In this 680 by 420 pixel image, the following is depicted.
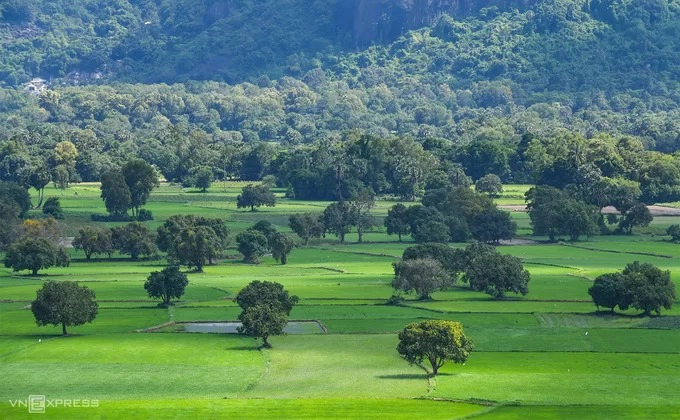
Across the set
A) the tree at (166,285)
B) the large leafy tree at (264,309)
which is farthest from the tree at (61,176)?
the large leafy tree at (264,309)

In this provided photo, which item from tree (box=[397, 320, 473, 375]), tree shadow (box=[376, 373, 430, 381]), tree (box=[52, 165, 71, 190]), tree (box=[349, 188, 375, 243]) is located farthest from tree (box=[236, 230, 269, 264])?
tree (box=[52, 165, 71, 190])

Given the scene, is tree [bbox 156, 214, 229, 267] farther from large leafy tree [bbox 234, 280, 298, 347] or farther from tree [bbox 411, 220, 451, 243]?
large leafy tree [bbox 234, 280, 298, 347]

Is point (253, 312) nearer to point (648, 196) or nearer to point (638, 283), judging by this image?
point (638, 283)

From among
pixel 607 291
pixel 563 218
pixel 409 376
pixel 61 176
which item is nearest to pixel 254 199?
pixel 61 176

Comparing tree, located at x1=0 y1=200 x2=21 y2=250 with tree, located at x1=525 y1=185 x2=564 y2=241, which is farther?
tree, located at x1=525 y1=185 x2=564 y2=241

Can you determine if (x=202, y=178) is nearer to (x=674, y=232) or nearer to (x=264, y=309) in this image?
(x=674, y=232)

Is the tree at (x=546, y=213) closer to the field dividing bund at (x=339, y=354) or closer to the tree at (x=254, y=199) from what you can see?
the field dividing bund at (x=339, y=354)
